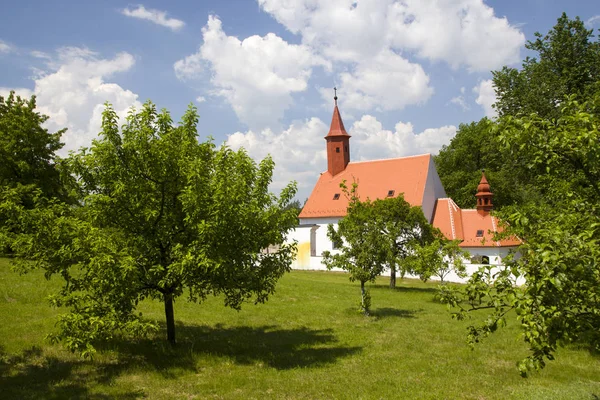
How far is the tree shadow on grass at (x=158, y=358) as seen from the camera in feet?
29.5

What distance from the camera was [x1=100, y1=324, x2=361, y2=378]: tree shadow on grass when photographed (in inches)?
446

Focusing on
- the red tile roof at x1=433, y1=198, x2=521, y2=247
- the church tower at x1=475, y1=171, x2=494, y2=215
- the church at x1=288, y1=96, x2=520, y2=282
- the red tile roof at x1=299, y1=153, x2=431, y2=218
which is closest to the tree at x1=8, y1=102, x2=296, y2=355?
the church at x1=288, y1=96, x2=520, y2=282

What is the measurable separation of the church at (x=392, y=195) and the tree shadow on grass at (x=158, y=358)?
913 inches

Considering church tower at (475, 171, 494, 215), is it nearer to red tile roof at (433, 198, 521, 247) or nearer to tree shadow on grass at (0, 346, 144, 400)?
red tile roof at (433, 198, 521, 247)

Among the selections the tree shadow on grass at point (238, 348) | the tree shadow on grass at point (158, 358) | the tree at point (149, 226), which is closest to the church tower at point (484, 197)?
the tree shadow on grass at point (158, 358)

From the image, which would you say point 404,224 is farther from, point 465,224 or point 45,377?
point 45,377

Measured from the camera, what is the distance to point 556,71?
99.9 feet

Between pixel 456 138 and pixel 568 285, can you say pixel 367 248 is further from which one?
pixel 456 138

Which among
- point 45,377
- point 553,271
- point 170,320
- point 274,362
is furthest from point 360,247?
point 553,271

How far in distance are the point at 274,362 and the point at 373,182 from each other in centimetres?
3535

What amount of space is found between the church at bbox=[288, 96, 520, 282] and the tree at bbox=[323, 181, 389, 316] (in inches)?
670

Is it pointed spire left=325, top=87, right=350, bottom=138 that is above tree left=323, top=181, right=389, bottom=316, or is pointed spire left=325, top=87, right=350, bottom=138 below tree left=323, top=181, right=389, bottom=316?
above

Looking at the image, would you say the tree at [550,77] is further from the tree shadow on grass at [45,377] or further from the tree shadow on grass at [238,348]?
the tree shadow on grass at [45,377]

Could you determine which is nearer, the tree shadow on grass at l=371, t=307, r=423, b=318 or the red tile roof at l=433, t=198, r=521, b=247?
the tree shadow on grass at l=371, t=307, r=423, b=318
